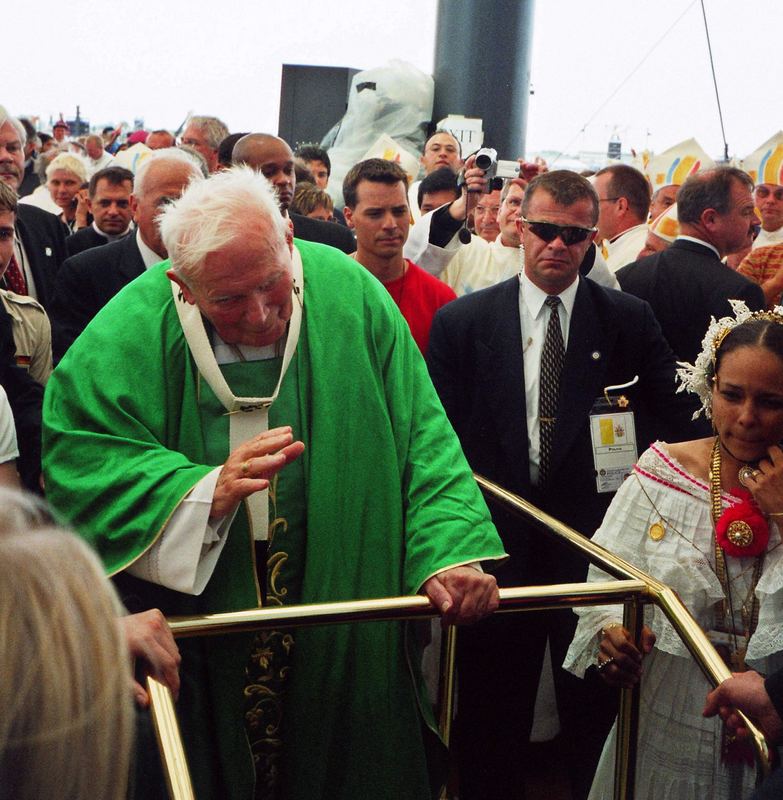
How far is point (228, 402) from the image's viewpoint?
8.48ft

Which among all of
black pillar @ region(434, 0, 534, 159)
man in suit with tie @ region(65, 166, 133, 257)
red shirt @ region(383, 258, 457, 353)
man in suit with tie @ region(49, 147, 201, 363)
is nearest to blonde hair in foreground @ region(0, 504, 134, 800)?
man in suit with tie @ region(49, 147, 201, 363)

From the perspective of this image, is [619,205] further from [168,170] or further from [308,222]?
[168,170]

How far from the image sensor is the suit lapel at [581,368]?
3424 mm

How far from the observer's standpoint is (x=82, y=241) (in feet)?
18.1

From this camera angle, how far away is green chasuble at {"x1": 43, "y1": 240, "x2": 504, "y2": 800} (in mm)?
2520

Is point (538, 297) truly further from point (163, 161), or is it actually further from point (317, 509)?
point (163, 161)

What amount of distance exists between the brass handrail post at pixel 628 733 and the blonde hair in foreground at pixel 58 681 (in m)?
1.66

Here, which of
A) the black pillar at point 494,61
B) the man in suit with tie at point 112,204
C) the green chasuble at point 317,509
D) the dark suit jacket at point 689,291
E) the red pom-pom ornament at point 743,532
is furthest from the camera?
the black pillar at point 494,61

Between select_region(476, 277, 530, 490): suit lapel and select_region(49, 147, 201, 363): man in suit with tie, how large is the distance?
1234mm

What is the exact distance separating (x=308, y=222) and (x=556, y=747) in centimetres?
236

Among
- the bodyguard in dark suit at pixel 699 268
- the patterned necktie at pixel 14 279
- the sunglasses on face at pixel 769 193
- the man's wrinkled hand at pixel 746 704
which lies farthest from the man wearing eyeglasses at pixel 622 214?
the man's wrinkled hand at pixel 746 704

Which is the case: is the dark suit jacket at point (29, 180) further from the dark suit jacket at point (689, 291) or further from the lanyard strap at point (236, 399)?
the lanyard strap at point (236, 399)

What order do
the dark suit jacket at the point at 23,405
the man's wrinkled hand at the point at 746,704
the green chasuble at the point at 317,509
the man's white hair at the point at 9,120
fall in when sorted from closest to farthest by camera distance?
the man's wrinkled hand at the point at 746,704, the green chasuble at the point at 317,509, the dark suit jacket at the point at 23,405, the man's white hair at the point at 9,120

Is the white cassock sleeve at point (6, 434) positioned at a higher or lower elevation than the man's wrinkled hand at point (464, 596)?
higher
